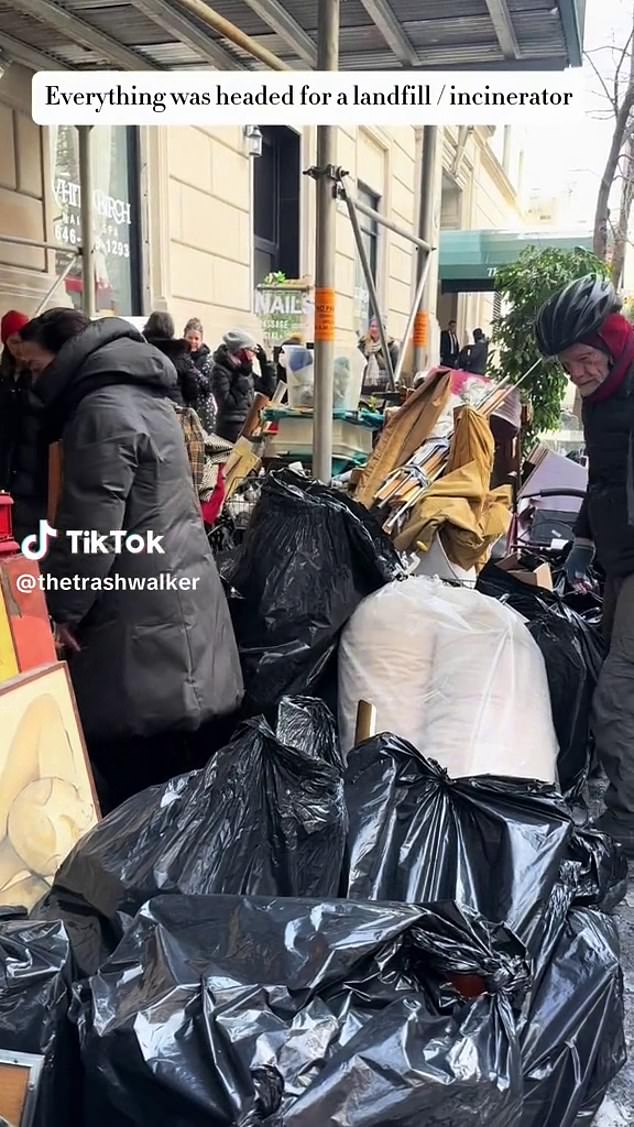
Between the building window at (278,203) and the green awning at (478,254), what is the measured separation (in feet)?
22.1

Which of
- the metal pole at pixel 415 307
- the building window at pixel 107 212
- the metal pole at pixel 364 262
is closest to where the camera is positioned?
the metal pole at pixel 364 262

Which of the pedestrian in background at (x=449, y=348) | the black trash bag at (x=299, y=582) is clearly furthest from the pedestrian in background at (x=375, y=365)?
the pedestrian in background at (x=449, y=348)

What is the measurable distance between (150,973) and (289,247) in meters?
11.3

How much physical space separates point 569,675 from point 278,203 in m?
10.1

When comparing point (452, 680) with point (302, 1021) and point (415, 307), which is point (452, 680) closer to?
point (302, 1021)

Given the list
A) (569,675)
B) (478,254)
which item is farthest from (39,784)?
(478,254)

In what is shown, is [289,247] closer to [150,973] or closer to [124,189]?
[124,189]

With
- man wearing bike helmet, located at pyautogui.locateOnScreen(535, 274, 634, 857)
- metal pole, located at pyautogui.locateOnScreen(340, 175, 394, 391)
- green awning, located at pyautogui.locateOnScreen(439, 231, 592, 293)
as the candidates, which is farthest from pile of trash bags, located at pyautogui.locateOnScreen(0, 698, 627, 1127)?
green awning, located at pyautogui.locateOnScreen(439, 231, 592, 293)

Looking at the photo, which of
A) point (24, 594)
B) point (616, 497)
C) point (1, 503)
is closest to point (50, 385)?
point (1, 503)

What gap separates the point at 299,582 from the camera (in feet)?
9.12

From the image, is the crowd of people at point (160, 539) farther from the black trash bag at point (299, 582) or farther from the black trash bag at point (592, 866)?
the black trash bag at point (592, 866)

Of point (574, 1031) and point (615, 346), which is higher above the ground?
point (615, 346)

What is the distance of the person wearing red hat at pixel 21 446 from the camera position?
118 inches

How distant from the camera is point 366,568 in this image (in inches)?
112
